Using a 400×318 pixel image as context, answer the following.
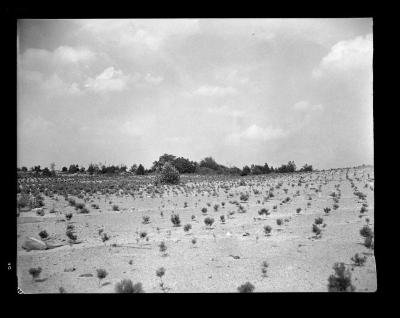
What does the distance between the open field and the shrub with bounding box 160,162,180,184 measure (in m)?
8.87

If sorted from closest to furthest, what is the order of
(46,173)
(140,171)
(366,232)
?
(366,232) < (46,173) < (140,171)

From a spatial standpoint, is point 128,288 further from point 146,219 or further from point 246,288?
point 146,219

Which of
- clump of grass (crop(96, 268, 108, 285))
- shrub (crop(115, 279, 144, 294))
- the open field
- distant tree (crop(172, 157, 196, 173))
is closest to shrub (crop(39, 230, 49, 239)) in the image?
the open field

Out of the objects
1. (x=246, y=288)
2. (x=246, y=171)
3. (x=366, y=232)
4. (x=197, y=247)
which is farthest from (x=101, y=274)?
(x=246, y=171)

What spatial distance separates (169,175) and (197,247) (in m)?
15.3

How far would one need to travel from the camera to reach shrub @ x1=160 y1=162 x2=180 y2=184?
23.5 m

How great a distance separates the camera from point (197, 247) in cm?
838

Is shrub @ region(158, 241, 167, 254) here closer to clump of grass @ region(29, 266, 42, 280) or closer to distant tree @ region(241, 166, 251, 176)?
clump of grass @ region(29, 266, 42, 280)

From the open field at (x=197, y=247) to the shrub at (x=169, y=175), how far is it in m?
8.87

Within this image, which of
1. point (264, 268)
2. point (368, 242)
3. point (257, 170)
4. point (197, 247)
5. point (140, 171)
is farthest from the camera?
point (257, 170)

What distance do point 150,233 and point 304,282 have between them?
487 cm

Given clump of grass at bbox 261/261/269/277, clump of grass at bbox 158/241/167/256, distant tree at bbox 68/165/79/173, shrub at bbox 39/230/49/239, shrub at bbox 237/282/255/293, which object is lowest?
shrub at bbox 237/282/255/293
